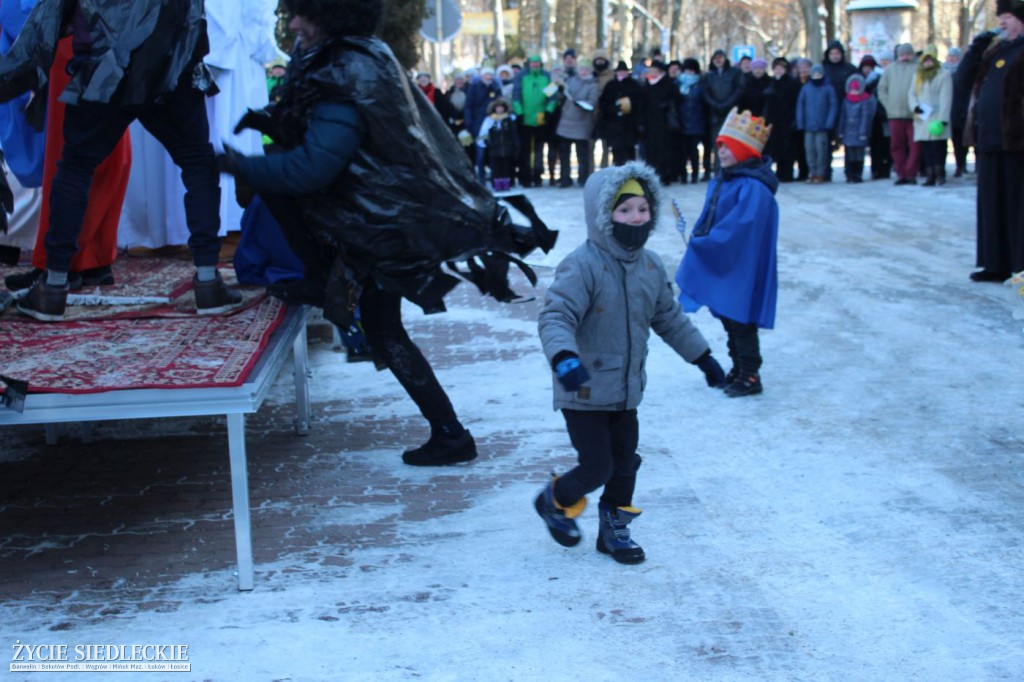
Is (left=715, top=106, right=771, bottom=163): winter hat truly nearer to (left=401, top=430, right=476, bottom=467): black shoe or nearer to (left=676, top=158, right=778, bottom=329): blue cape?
(left=676, top=158, right=778, bottom=329): blue cape

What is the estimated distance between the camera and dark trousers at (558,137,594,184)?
19.2 metres

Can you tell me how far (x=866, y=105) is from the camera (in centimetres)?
1781

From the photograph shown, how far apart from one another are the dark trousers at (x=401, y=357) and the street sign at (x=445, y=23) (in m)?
15.8

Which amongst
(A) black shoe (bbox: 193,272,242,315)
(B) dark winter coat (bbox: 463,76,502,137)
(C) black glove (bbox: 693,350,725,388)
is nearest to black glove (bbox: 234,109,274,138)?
(A) black shoe (bbox: 193,272,242,315)

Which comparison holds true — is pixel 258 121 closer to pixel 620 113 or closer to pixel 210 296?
pixel 210 296

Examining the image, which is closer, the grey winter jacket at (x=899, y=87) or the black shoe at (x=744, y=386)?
the black shoe at (x=744, y=386)

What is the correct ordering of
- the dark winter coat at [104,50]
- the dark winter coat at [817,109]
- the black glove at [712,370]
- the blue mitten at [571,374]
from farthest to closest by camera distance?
1. the dark winter coat at [817,109]
2. the dark winter coat at [104,50]
3. the black glove at [712,370]
4. the blue mitten at [571,374]

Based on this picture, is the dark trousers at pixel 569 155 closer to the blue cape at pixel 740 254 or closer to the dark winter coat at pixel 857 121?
the dark winter coat at pixel 857 121

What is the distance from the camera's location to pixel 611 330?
4.30m

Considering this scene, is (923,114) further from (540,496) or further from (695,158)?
(540,496)

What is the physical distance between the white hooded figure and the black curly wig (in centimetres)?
295

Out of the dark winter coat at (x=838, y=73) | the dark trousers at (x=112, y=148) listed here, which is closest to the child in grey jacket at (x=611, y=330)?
the dark trousers at (x=112, y=148)

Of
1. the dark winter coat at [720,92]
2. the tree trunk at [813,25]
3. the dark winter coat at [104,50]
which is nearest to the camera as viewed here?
the dark winter coat at [104,50]

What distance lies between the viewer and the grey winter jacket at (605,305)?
4250 mm
